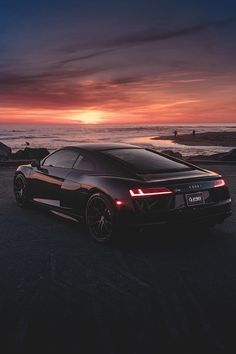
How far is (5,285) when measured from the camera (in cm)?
418

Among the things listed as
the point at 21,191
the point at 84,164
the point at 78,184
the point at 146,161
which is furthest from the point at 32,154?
the point at 146,161

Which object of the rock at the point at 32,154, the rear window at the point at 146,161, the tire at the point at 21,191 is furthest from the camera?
the rock at the point at 32,154

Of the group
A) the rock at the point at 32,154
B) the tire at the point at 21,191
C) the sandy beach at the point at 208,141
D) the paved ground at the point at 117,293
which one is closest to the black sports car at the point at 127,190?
the paved ground at the point at 117,293

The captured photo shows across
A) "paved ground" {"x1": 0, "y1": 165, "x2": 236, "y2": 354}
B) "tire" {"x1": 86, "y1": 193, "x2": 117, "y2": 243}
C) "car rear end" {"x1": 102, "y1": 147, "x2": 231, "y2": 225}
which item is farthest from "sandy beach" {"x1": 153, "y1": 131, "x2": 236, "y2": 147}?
"paved ground" {"x1": 0, "y1": 165, "x2": 236, "y2": 354}

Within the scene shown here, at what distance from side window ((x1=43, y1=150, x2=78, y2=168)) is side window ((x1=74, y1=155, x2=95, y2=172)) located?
0.17 metres

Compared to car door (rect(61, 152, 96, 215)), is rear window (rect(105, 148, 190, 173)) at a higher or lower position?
higher

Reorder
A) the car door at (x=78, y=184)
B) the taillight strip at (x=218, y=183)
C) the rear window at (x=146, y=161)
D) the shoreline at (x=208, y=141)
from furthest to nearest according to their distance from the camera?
the shoreline at (x=208, y=141) → the car door at (x=78, y=184) → the rear window at (x=146, y=161) → the taillight strip at (x=218, y=183)

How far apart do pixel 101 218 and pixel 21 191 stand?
306 centimetres

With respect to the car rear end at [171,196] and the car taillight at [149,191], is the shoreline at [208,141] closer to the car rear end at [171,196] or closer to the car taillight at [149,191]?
the car rear end at [171,196]

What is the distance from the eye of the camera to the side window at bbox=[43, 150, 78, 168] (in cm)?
673

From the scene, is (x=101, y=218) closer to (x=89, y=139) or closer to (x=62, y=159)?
(x=62, y=159)

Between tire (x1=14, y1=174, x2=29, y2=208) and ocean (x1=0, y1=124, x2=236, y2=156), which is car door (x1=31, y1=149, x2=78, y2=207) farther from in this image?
ocean (x1=0, y1=124, x2=236, y2=156)

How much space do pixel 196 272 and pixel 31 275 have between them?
6.24 feet

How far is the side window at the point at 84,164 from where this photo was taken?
618cm
